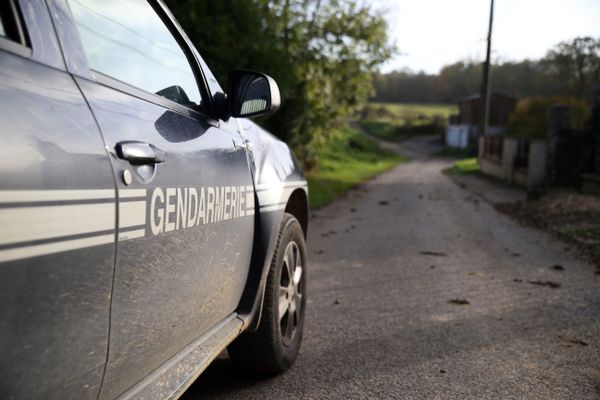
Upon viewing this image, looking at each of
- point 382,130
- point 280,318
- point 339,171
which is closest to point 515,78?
point 382,130

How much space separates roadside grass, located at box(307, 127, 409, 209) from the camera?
638 inches

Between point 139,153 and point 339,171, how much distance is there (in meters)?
25.9

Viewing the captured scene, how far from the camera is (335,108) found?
20.1 meters

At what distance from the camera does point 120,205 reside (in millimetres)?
1550

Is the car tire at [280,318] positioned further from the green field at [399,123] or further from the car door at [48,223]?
the green field at [399,123]

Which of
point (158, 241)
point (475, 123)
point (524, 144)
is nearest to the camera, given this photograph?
point (158, 241)

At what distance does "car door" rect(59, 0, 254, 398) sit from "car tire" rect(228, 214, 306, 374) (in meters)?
0.35

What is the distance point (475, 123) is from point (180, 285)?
220 ft

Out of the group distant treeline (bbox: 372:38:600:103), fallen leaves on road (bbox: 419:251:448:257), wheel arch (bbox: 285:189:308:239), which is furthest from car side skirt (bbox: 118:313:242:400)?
distant treeline (bbox: 372:38:600:103)

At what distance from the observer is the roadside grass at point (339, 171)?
16194 mm

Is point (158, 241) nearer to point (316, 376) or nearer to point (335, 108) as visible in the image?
point (316, 376)

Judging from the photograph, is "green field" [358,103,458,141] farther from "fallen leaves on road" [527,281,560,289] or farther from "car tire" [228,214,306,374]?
"car tire" [228,214,306,374]

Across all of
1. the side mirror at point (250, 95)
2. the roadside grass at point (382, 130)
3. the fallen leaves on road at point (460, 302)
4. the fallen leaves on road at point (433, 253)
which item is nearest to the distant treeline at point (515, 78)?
the roadside grass at point (382, 130)

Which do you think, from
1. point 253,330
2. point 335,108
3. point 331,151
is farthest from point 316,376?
point 331,151
